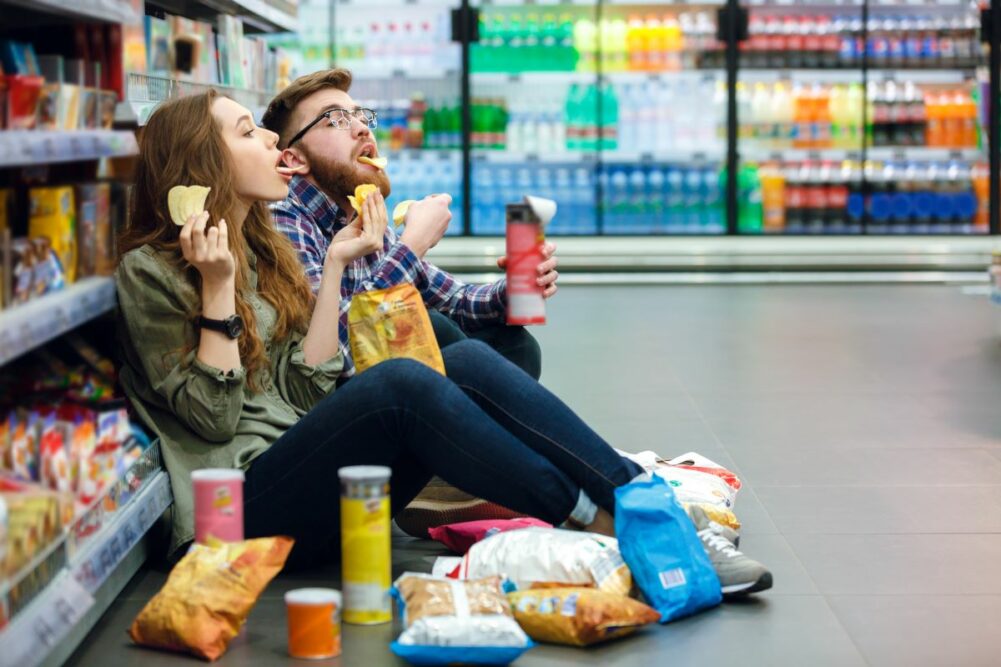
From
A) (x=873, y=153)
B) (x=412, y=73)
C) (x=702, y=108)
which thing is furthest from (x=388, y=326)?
Answer: (x=873, y=153)

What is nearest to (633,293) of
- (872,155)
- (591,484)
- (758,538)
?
(872,155)

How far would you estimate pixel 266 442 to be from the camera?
2.80 m

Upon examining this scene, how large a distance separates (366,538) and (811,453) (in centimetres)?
200

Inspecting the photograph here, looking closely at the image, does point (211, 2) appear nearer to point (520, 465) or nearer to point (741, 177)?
point (520, 465)

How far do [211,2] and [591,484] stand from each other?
2.64 metres

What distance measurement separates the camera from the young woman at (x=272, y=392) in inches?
103

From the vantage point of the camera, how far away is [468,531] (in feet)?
10.2

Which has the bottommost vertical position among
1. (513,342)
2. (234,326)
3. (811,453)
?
(811,453)

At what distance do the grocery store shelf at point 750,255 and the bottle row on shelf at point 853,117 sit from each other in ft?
2.38

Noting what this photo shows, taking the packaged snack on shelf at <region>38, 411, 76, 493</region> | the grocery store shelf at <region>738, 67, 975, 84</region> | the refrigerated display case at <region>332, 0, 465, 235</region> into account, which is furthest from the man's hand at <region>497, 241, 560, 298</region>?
the grocery store shelf at <region>738, 67, 975, 84</region>

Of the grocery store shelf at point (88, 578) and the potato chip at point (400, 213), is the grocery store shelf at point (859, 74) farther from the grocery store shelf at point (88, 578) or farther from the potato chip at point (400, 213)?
the grocery store shelf at point (88, 578)

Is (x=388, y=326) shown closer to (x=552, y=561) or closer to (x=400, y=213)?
(x=552, y=561)

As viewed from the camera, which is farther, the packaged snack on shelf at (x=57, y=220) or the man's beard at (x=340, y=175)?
the man's beard at (x=340, y=175)

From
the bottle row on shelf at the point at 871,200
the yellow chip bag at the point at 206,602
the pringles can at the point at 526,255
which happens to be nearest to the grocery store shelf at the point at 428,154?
the bottle row on shelf at the point at 871,200
